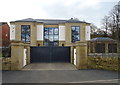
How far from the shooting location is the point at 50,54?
763 inches

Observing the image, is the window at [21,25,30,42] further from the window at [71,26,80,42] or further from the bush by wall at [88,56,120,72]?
the bush by wall at [88,56,120,72]

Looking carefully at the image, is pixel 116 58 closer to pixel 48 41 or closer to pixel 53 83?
pixel 53 83

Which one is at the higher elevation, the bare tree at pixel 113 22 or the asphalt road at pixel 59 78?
the bare tree at pixel 113 22

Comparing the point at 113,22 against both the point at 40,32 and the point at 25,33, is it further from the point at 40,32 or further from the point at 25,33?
the point at 25,33

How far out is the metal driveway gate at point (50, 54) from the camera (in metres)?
19.1

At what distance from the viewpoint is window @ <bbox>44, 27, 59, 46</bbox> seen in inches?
1553

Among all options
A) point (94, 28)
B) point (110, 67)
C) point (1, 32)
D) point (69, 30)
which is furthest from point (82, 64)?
point (94, 28)

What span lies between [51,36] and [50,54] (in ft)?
66.9

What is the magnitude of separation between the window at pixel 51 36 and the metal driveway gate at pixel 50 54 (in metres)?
19.9

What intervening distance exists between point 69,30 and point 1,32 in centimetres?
1828

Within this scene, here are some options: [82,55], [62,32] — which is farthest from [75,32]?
[82,55]

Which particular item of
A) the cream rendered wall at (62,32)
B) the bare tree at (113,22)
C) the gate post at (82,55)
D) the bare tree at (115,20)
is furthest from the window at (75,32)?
the gate post at (82,55)

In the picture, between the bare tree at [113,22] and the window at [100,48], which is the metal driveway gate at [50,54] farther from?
the bare tree at [113,22]

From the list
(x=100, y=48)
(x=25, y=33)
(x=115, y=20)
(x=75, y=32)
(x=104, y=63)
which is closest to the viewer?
(x=104, y=63)
